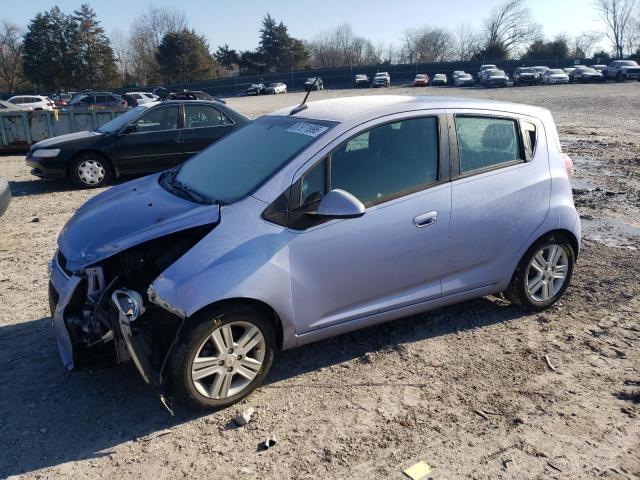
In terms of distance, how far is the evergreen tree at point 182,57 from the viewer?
73.2 m

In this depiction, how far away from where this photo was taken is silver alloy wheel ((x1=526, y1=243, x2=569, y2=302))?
448 cm

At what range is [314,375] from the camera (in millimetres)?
3740

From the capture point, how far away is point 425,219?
3.75 metres

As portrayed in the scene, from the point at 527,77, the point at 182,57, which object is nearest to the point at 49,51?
the point at 182,57

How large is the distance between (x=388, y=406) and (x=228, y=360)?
40.3 inches

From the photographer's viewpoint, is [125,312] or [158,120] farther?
[158,120]

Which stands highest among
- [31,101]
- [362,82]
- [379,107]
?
[362,82]

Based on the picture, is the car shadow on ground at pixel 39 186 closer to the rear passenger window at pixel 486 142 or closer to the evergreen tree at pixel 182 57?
the rear passenger window at pixel 486 142

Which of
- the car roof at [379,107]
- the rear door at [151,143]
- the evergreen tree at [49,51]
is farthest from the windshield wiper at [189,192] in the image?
the evergreen tree at [49,51]

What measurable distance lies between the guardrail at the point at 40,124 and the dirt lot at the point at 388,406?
31.3 feet

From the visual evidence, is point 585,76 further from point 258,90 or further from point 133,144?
point 133,144

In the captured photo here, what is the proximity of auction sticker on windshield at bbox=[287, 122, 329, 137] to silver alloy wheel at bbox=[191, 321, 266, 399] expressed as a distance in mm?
1345

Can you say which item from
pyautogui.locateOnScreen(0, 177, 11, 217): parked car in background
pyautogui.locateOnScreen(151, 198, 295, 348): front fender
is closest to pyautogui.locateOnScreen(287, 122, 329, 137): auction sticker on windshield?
pyautogui.locateOnScreen(151, 198, 295, 348): front fender

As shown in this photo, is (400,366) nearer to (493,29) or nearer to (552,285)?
(552,285)
